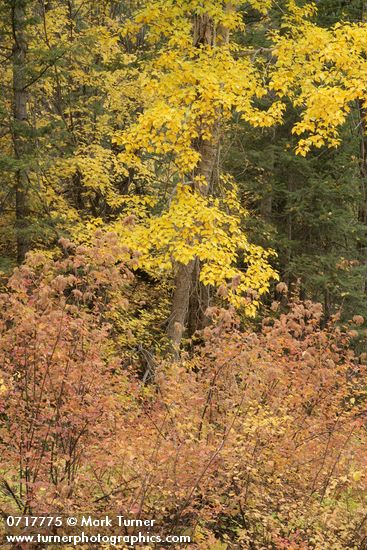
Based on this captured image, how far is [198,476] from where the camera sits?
6.02 meters

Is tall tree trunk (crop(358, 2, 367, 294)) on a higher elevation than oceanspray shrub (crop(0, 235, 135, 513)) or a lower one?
higher

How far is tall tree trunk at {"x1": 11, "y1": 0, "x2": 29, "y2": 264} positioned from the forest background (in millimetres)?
46

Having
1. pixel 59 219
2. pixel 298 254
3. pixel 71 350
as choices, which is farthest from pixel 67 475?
pixel 298 254

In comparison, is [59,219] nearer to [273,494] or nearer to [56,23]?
[56,23]

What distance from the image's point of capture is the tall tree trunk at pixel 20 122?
38.6 feet

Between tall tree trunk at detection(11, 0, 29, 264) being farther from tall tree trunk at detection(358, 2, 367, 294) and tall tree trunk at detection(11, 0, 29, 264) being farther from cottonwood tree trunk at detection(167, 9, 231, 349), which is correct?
tall tree trunk at detection(358, 2, 367, 294)

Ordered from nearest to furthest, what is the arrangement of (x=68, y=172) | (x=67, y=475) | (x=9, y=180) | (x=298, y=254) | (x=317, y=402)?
1. (x=67, y=475)
2. (x=317, y=402)
3. (x=9, y=180)
4. (x=68, y=172)
5. (x=298, y=254)

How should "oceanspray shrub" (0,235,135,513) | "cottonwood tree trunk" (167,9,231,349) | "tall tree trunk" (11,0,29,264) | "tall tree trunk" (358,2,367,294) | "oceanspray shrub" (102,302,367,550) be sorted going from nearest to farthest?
"oceanspray shrub" (0,235,135,513), "oceanspray shrub" (102,302,367,550), "tall tree trunk" (11,0,29,264), "cottonwood tree trunk" (167,9,231,349), "tall tree trunk" (358,2,367,294)

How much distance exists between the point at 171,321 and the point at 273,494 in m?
5.39

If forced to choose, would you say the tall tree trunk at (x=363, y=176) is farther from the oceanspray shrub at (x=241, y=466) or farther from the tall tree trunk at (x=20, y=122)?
the oceanspray shrub at (x=241, y=466)

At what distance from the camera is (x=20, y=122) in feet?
39.6

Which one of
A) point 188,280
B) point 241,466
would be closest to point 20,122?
point 188,280

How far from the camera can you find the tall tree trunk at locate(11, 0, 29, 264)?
11.8 meters

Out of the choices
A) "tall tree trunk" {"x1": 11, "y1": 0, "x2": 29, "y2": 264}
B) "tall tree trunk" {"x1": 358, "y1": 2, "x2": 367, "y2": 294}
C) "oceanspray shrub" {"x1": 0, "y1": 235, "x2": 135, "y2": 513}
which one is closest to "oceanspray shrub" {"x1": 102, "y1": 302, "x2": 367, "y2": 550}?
"oceanspray shrub" {"x1": 0, "y1": 235, "x2": 135, "y2": 513}
